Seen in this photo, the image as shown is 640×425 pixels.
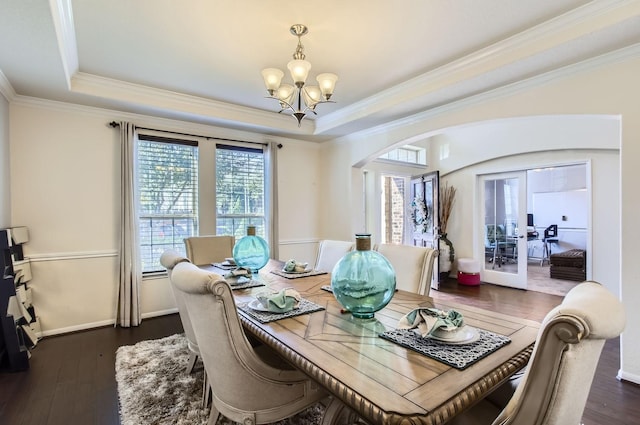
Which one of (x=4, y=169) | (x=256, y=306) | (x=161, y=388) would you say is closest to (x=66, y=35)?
(x=4, y=169)

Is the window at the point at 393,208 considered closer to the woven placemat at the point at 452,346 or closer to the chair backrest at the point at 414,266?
the chair backrest at the point at 414,266

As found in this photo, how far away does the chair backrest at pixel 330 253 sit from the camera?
2.88 meters

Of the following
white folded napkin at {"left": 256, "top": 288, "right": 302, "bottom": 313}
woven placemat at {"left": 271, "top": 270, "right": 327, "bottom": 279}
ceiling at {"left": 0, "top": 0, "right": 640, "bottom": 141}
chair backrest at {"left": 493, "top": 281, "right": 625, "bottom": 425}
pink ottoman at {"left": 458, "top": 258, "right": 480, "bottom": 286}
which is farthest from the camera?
pink ottoman at {"left": 458, "top": 258, "right": 480, "bottom": 286}

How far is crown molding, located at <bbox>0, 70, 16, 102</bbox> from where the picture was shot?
8.96 feet

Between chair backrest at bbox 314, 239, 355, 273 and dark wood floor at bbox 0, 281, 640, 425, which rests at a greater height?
chair backrest at bbox 314, 239, 355, 273

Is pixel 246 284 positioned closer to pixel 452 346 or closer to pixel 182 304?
pixel 182 304

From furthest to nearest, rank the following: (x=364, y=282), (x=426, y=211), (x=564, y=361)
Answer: (x=426, y=211)
(x=364, y=282)
(x=564, y=361)

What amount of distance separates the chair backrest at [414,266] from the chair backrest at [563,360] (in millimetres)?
1314

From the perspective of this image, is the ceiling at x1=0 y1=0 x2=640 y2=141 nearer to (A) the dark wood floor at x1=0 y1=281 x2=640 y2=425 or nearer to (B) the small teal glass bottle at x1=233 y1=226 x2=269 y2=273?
(B) the small teal glass bottle at x1=233 y1=226 x2=269 y2=273

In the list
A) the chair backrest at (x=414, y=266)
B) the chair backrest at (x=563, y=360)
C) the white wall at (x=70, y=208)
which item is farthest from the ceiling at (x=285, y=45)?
the chair backrest at (x=563, y=360)

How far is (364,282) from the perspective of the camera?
1500 mm

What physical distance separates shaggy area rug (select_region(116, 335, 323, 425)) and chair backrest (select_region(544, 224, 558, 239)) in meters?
8.15

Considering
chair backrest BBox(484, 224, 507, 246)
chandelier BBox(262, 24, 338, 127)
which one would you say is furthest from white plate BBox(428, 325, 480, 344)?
chair backrest BBox(484, 224, 507, 246)

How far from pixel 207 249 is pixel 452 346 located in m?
2.90
